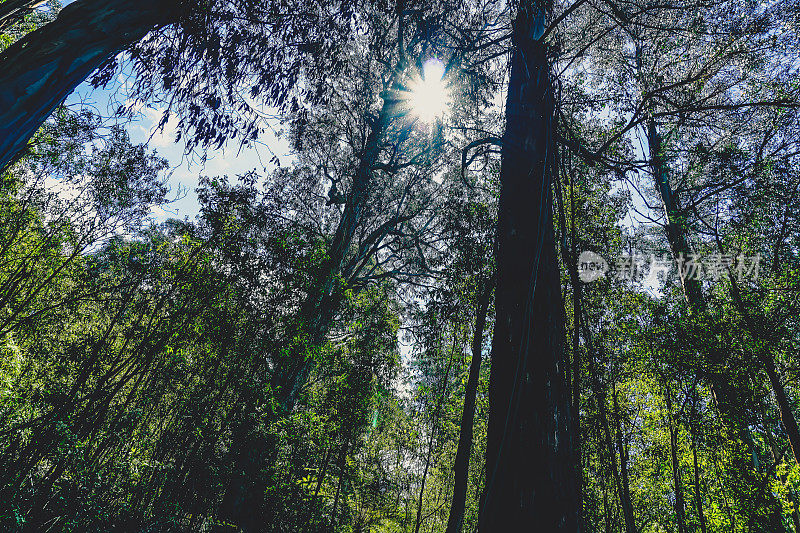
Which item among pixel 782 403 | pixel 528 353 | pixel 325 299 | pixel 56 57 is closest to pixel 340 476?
pixel 325 299

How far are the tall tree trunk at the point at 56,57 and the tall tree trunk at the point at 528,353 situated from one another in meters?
2.68

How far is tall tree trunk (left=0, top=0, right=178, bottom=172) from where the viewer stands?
1.67 meters

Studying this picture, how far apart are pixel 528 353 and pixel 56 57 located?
303 cm

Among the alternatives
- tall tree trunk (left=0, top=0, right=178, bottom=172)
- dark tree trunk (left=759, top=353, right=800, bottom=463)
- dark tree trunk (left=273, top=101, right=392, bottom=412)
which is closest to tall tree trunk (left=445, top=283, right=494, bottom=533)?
dark tree trunk (left=273, top=101, right=392, bottom=412)

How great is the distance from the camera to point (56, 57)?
184cm

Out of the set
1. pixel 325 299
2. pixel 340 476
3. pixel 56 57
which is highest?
pixel 325 299

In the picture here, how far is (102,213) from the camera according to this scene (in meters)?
11.2

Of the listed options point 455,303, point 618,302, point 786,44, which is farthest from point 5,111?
point 786,44

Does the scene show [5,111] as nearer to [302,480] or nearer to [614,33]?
[302,480]

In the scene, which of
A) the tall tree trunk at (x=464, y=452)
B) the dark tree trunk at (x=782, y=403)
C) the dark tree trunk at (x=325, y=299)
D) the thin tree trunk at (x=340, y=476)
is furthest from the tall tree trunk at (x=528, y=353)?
the dark tree trunk at (x=782, y=403)

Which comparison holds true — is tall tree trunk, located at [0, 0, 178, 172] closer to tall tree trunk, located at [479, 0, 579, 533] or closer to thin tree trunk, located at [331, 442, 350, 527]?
tall tree trunk, located at [479, 0, 579, 533]

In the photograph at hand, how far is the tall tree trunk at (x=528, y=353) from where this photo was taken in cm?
133

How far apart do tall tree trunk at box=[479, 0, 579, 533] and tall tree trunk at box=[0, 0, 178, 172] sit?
268 centimetres

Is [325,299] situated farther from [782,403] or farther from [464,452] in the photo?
[782,403]
